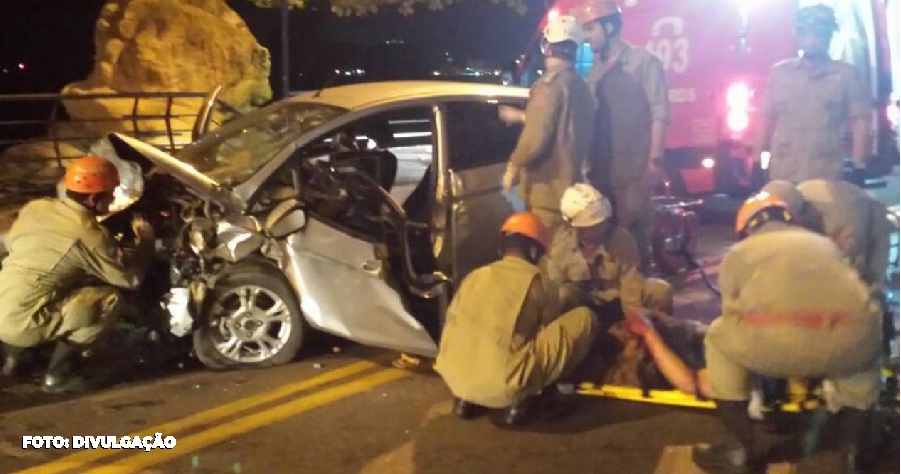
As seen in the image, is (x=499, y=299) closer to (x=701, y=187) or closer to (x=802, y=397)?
(x=802, y=397)

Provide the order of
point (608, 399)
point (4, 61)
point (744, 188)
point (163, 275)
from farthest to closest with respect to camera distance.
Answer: point (4, 61), point (744, 188), point (163, 275), point (608, 399)

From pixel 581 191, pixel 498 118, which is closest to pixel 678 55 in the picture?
pixel 498 118

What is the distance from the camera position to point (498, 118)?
6809mm

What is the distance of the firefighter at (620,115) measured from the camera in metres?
6.42

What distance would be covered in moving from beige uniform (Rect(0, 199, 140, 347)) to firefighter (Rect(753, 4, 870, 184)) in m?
3.73

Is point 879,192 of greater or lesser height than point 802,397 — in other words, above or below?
above

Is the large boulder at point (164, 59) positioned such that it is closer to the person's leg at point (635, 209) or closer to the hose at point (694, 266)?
the hose at point (694, 266)

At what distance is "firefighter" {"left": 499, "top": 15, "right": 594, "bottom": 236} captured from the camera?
6.06m

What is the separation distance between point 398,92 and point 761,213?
261cm

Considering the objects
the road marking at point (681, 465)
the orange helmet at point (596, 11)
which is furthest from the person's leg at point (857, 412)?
the orange helmet at point (596, 11)

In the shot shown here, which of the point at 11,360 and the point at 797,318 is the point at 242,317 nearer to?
the point at 11,360

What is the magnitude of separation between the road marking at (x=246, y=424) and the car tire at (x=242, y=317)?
1.57 ft

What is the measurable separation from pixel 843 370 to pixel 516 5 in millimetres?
17124

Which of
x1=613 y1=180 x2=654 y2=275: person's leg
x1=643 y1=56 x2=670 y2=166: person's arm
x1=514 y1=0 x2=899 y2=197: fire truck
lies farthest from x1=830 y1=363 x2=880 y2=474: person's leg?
x1=514 y1=0 x2=899 y2=197: fire truck
